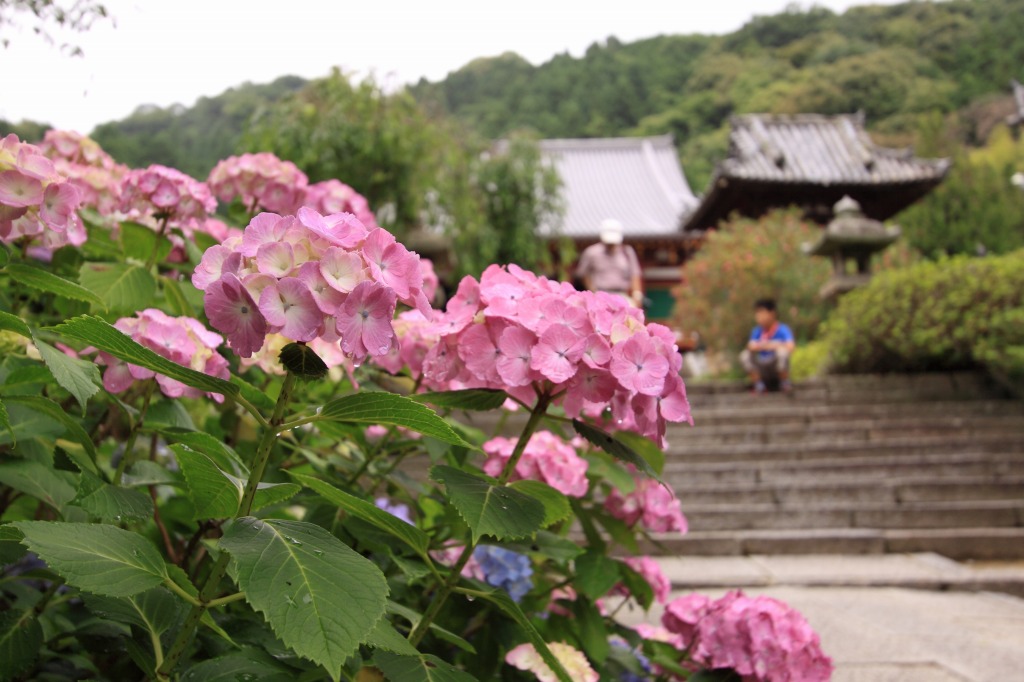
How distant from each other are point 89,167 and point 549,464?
3.58 feet

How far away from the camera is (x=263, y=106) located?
1064 cm

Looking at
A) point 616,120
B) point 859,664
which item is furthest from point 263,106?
point 616,120

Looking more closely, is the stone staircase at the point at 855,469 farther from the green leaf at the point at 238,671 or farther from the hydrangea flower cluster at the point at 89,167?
the green leaf at the point at 238,671

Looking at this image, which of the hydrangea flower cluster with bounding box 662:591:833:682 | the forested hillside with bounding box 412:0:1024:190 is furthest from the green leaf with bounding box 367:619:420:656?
the forested hillside with bounding box 412:0:1024:190

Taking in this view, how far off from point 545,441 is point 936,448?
6.42 meters

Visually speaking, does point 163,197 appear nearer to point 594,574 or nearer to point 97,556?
point 97,556

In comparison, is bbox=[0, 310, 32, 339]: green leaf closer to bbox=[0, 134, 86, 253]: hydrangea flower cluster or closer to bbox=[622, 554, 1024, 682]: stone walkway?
bbox=[0, 134, 86, 253]: hydrangea flower cluster

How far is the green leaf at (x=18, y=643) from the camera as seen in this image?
1.05 m

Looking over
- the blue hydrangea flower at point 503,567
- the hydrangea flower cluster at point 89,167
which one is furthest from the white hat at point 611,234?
the blue hydrangea flower at point 503,567

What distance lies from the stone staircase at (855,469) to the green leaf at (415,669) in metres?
4.23

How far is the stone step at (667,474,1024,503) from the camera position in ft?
20.1

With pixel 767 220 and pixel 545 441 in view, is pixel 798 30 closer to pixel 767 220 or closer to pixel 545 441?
pixel 767 220

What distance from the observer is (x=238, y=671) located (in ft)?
2.99

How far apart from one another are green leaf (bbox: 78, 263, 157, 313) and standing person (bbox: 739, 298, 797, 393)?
793 cm
